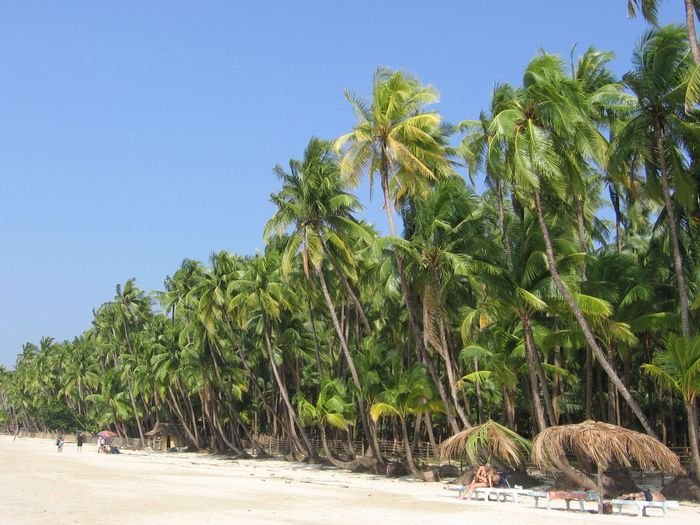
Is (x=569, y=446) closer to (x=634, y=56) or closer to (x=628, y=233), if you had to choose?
(x=634, y=56)

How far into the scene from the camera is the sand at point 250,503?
16531mm

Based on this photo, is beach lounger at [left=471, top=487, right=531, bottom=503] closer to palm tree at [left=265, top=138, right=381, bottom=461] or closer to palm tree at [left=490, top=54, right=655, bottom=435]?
palm tree at [left=490, top=54, right=655, bottom=435]

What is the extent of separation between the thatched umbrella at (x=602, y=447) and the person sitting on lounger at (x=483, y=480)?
13.0 feet

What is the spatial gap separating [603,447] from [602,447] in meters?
0.02

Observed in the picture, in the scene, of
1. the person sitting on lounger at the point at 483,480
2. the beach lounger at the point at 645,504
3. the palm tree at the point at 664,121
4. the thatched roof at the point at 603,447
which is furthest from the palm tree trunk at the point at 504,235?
the beach lounger at the point at 645,504

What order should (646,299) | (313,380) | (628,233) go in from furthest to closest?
1. (313,380)
2. (628,233)
3. (646,299)

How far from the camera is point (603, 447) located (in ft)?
56.3

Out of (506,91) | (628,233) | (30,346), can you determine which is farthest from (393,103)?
(30,346)

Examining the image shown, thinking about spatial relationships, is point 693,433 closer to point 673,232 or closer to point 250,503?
point 673,232

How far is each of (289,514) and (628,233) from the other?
3468 centimetres

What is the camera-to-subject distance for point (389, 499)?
22.0 meters

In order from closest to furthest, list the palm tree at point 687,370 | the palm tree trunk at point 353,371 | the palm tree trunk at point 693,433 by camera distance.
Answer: the palm tree at point 687,370 → the palm tree trunk at point 693,433 → the palm tree trunk at point 353,371

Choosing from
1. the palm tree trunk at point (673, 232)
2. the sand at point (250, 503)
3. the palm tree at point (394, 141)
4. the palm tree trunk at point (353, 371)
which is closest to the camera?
the sand at point (250, 503)

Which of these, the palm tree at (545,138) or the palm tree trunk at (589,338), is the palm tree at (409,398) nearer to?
the palm tree at (545,138)
